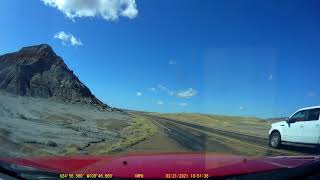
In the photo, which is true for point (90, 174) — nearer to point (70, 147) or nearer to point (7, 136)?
point (70, 147)

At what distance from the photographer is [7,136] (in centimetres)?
2044

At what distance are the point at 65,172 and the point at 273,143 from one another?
1898 cm

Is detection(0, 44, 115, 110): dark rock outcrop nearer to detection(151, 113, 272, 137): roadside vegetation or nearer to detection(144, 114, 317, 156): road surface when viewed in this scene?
detection(151, 113, 272, 137): roadside vegetation

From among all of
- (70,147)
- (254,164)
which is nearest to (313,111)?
(70,147)

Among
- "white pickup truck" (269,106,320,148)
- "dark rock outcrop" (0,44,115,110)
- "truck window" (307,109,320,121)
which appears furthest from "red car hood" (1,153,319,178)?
"dark rock outcrop" (0,44,115,110)

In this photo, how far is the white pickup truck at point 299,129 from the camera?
2005 centimetres

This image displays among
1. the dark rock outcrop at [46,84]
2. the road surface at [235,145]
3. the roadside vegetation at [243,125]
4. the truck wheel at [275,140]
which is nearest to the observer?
the road surface at [235,145]

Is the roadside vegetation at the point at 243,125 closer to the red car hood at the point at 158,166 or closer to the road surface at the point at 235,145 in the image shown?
the road surface at the point at 235,145

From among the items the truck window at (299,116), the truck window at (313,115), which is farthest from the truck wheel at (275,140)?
the truck window at (313,115)

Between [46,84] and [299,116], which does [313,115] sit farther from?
[46,84]

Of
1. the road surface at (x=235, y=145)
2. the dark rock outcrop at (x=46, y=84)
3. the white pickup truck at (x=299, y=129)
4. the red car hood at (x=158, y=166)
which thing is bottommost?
the red car hood at (x=158, y=166)

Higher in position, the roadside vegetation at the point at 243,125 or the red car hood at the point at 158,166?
the roadside vegetation at the point at 243,125

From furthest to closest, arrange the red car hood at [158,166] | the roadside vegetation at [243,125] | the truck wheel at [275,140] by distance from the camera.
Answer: the truck wheel at [275,140]
the roadside vegetation at [243,125]
the red car hood at [158,166]

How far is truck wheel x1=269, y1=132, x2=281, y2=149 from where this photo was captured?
22516 mm
